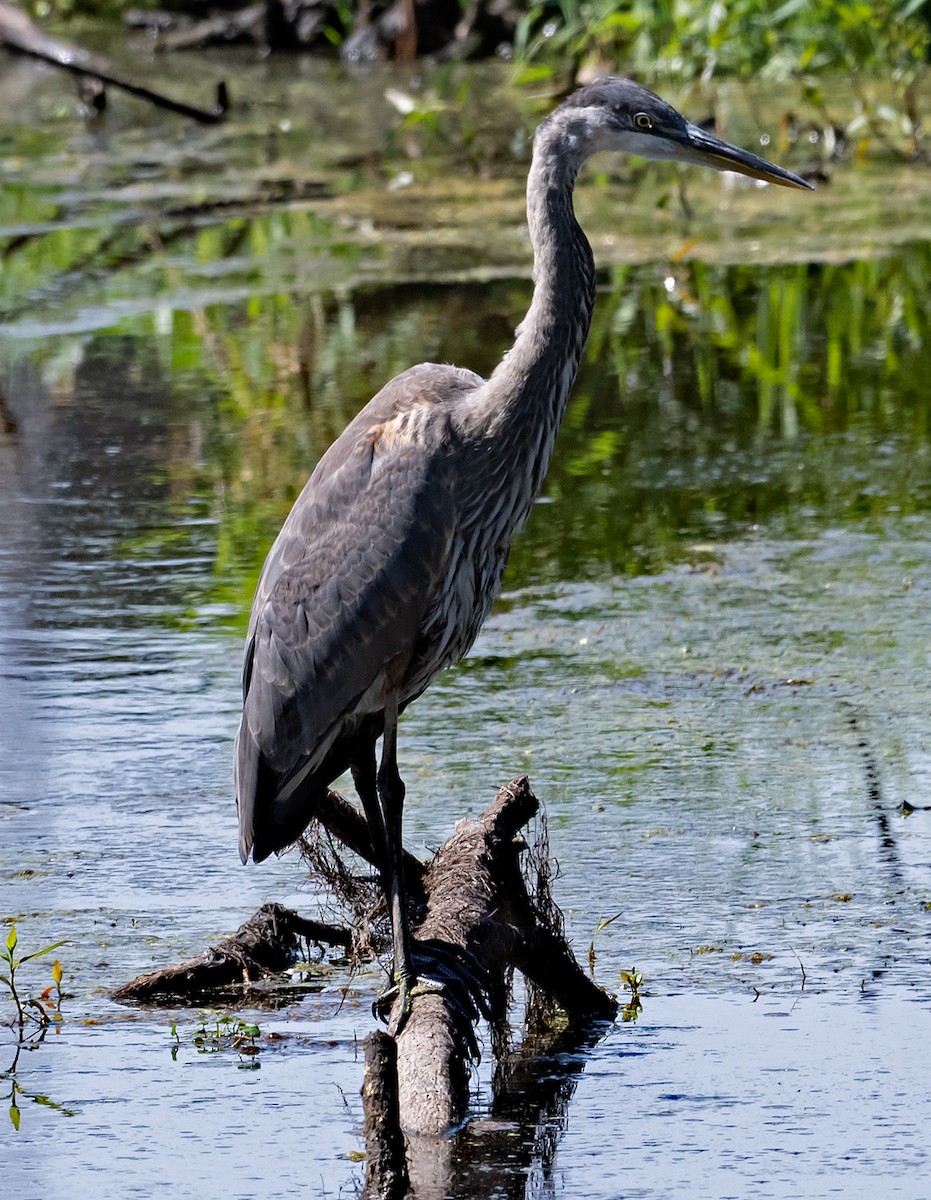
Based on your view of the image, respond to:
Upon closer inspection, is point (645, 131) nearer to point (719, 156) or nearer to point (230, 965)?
point (719, 156)

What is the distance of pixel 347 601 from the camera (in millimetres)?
4086

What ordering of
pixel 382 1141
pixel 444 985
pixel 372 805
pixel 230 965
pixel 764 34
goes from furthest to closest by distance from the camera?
pixel 764 34 → pixel 372 805 → pixel 230 965 → pixel 444 985 → pixel 382 1141

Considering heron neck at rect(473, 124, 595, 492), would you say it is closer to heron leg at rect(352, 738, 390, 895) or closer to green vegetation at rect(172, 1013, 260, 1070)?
heron leg at rect(352, 738, 390, 895)

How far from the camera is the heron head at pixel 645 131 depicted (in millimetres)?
4223

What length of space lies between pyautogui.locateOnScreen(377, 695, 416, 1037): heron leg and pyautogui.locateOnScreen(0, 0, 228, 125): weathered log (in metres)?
9.20

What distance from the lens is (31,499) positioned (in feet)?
25.0

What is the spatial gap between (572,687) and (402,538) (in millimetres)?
1672

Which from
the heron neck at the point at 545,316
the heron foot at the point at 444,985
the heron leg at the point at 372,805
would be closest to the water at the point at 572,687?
the heron foot at the point at 444,985

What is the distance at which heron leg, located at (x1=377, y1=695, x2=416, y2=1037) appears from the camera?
381 cm

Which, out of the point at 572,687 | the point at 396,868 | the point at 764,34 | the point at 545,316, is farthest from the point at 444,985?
the point at 764,34

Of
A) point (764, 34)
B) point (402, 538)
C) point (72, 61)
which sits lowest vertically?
point (402, 538)

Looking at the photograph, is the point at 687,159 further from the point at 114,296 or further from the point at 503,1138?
the point at 114,296

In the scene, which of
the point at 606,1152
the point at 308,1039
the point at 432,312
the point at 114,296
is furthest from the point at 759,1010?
the point at 114,296

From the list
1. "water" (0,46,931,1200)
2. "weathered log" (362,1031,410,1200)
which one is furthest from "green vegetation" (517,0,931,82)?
"weathered log" (362,1031,410,1200)
